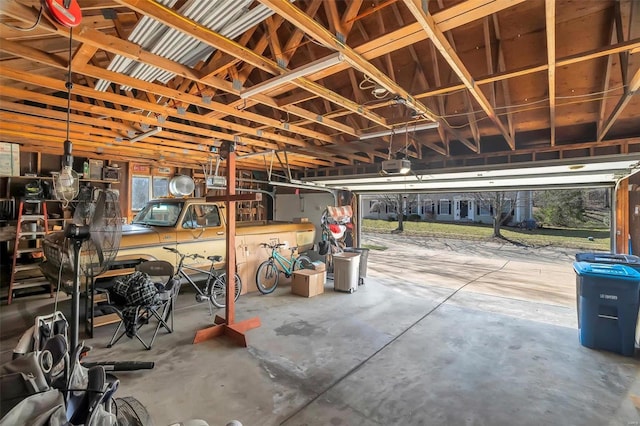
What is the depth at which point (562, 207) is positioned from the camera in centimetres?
1535

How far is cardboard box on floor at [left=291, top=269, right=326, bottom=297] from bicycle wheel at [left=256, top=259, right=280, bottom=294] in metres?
0.41

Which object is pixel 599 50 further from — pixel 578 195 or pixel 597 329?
pixel 578 195

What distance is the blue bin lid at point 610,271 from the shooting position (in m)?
3.07

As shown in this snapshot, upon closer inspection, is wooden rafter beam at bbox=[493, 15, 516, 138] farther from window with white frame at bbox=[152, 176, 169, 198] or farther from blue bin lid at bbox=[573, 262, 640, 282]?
window with white frame at bbox=[152, 176, 169, 198]

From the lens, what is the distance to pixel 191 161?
23.8ft

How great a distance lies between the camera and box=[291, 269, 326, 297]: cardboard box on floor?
5.20 meters

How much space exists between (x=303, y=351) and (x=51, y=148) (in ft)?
20.6

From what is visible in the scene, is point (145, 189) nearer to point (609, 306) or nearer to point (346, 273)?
point (346, 273)

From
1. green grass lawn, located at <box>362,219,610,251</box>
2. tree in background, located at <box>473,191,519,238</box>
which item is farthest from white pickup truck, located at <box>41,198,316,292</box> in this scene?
tree in background, located at <box>473,191,519,238</box>

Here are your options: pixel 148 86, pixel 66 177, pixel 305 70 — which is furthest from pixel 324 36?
pixel 66 177

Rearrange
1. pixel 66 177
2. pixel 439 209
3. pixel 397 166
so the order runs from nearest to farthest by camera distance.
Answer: pixel 66 177, pixel 397 166, pixel 439 209

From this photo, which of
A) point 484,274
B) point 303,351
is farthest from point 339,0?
point 484,274

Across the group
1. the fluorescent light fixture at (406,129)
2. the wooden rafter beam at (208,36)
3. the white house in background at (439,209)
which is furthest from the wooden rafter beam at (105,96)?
the white house in background at (439,209)

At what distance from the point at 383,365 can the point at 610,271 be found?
2659mm
